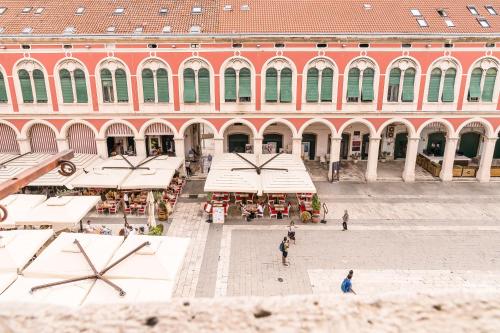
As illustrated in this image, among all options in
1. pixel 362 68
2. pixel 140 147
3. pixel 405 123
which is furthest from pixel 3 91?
pixel 405 123

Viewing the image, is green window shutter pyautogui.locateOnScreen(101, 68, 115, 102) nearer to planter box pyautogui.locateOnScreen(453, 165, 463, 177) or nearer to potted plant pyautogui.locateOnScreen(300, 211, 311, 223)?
potted plant pyautogui.locateOnScreen(300, 211, 311, 223)

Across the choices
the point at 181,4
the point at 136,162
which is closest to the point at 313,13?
the point at 181,4

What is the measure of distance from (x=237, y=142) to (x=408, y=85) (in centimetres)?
1285

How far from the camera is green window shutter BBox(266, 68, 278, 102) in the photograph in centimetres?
2478

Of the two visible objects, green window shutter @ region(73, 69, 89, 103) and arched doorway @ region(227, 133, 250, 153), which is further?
arched doorway @ region(227, 133, 250, 153)

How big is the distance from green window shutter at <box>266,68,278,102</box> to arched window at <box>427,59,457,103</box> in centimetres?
1004

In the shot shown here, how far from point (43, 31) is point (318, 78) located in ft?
57.7

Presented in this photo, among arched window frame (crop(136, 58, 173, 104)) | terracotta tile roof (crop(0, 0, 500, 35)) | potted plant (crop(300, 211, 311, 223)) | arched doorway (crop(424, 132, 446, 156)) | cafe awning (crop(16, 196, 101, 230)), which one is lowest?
potted plant (crop(300, 211, 311, 223))

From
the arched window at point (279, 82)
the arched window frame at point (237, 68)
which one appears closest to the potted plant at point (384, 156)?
the arched window at point (279, 82)

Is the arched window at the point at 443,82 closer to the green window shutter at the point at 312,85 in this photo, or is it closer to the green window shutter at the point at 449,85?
the green window shutter at the point at 449,85

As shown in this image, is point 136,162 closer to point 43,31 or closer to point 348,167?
point 43,31

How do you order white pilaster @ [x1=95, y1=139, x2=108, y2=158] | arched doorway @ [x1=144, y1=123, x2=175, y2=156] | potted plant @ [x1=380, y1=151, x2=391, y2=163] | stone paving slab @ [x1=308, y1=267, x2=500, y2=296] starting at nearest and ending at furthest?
stone paving slab @ [x1=308, y1=267, x2=500, y2=296], white pilaster @ [x1=95, y1=139, x2=108, y2=158], arched doorway @ [x1=144, y1=123, x2=175, y2=156], potted plant @ [x1=380, y1=151, x2=391, y2=163]

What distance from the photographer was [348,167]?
29109mm

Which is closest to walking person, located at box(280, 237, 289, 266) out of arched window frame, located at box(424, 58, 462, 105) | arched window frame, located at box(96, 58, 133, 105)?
arched window frame, located at box(96, 58, 133, 105)
